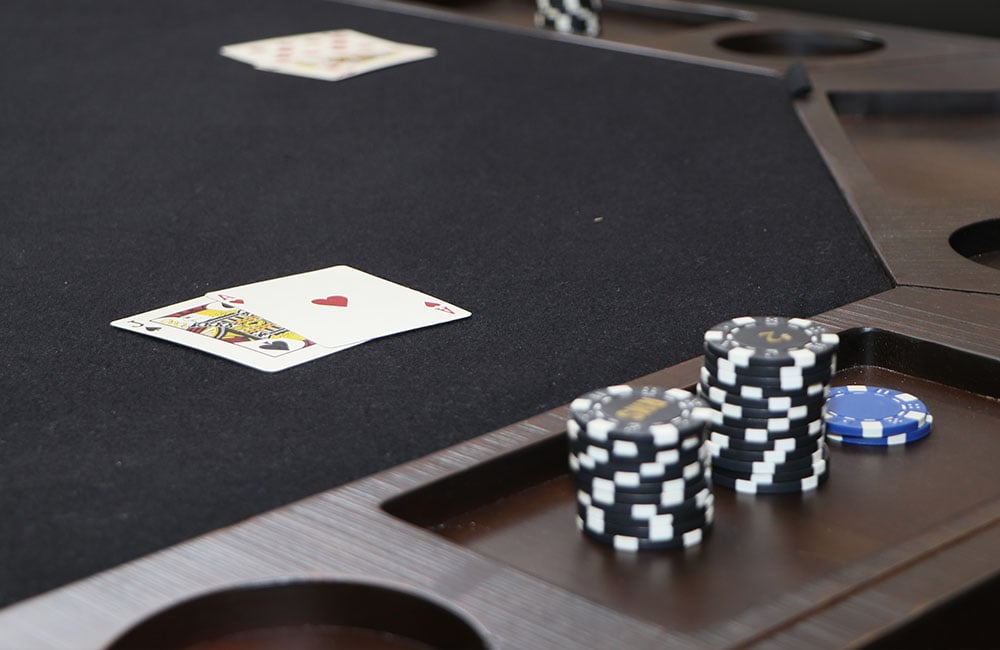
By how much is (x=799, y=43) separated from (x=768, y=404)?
8.54ft

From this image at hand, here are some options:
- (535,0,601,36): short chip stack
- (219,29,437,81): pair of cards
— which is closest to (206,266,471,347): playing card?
(219,29,437,81): pair of cards

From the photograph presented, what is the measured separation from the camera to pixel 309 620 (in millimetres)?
1108

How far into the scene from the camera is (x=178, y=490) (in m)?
1.30

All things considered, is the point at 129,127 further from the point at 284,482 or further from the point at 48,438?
the point at 284,482

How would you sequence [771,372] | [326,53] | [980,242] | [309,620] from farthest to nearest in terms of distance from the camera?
[326,53] < [980,242] < [771,372] < [309,620]

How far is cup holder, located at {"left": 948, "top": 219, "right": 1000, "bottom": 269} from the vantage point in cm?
208

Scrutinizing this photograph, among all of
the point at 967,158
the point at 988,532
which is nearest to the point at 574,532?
the point at 988,532

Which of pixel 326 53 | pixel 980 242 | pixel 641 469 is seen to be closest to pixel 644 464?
pixel 641 469

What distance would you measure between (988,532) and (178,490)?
0.74m

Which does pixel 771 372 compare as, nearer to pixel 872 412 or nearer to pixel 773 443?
pixel 773 443

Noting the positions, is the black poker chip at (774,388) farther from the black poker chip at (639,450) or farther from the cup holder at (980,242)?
the cup holder at (980,242)

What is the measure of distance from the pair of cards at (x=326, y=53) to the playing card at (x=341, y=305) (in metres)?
1.42

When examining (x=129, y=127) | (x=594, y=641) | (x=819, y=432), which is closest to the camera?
(x=594, y=641)

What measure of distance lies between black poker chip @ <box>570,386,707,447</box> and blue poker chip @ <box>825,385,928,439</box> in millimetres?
280
